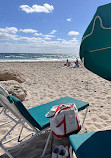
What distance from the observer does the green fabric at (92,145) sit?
1.37 m

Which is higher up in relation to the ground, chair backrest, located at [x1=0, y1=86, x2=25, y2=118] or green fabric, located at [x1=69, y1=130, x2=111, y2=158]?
chair backrest, located at [x1=0, y1=86, x2=25, y2=118]

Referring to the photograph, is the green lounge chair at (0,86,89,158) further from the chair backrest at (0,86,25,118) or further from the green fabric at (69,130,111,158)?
the green fabric at (69,130,111,158)

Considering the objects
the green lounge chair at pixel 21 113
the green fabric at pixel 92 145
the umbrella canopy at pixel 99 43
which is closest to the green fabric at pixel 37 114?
the green lounge chair at pixel 21 113

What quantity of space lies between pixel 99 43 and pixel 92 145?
1.08 m

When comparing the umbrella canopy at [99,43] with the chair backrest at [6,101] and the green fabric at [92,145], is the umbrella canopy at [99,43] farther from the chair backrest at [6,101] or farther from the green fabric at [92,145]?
the chair backrest at [6,101]

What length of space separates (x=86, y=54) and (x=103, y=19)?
36cm

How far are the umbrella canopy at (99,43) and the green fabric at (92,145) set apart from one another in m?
0.74

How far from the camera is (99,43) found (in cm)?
134

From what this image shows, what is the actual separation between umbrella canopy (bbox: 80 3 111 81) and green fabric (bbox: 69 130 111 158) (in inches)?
29.0

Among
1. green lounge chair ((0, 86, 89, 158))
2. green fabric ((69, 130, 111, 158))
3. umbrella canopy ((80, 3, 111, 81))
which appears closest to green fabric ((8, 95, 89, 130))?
green lounge chair ((0, 86, 89, 158))

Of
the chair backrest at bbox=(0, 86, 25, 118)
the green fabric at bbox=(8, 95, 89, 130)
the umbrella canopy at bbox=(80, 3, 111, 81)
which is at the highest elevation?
the umbrella canopy at bbox=(80, 3, 111, 81)

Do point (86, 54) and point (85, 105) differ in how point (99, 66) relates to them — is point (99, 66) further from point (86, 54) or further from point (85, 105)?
point (85, 105)

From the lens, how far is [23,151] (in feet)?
7.36

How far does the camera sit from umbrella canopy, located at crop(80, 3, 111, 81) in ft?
4.26
